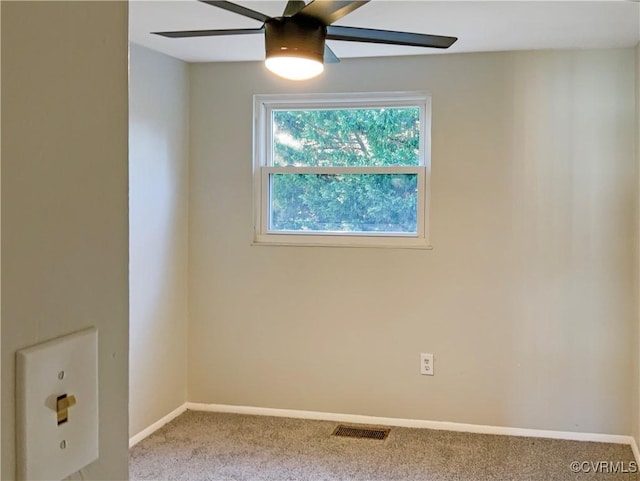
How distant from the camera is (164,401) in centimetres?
356

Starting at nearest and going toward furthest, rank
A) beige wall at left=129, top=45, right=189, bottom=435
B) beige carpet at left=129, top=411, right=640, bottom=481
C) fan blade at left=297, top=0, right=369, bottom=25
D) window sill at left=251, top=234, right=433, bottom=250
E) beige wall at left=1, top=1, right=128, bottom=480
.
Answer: beige wall at left=1, top=1, right=128, bottom=480 < fan blade at left=297, top=0, right=369, bottom=25 < beige carpet at left=129, top=411, right=640, bottom=481 < beige wall at left=129, top=45, right=189, bottom=435 < window sill at left=251, top=234, right=433, bottom=250

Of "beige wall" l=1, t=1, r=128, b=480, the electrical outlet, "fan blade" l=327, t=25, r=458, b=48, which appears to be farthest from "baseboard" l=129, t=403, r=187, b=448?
"beige wall" l=1, t=1, r=128, b=480

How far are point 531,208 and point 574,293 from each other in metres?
0.51

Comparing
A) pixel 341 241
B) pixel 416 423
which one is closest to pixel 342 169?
pixel 341 241

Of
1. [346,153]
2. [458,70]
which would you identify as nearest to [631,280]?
[458,70]

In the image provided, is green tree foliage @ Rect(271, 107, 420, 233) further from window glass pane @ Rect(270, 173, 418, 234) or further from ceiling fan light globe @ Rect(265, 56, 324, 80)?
ceiling fan light globe @ Rect(265, 56, 324, 80)

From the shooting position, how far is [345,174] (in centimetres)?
362

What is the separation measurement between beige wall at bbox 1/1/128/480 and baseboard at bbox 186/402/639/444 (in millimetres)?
3120

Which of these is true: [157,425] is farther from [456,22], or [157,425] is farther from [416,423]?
[456,22]

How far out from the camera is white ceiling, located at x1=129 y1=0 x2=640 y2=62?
8.36ft

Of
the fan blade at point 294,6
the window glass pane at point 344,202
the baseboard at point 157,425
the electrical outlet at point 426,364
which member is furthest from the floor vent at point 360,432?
the fan blade at point 294,6

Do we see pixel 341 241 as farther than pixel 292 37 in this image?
Yes

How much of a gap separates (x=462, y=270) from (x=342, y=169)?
36.0 inches

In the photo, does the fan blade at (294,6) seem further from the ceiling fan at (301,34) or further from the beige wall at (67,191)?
the beige wall at (67,191)
